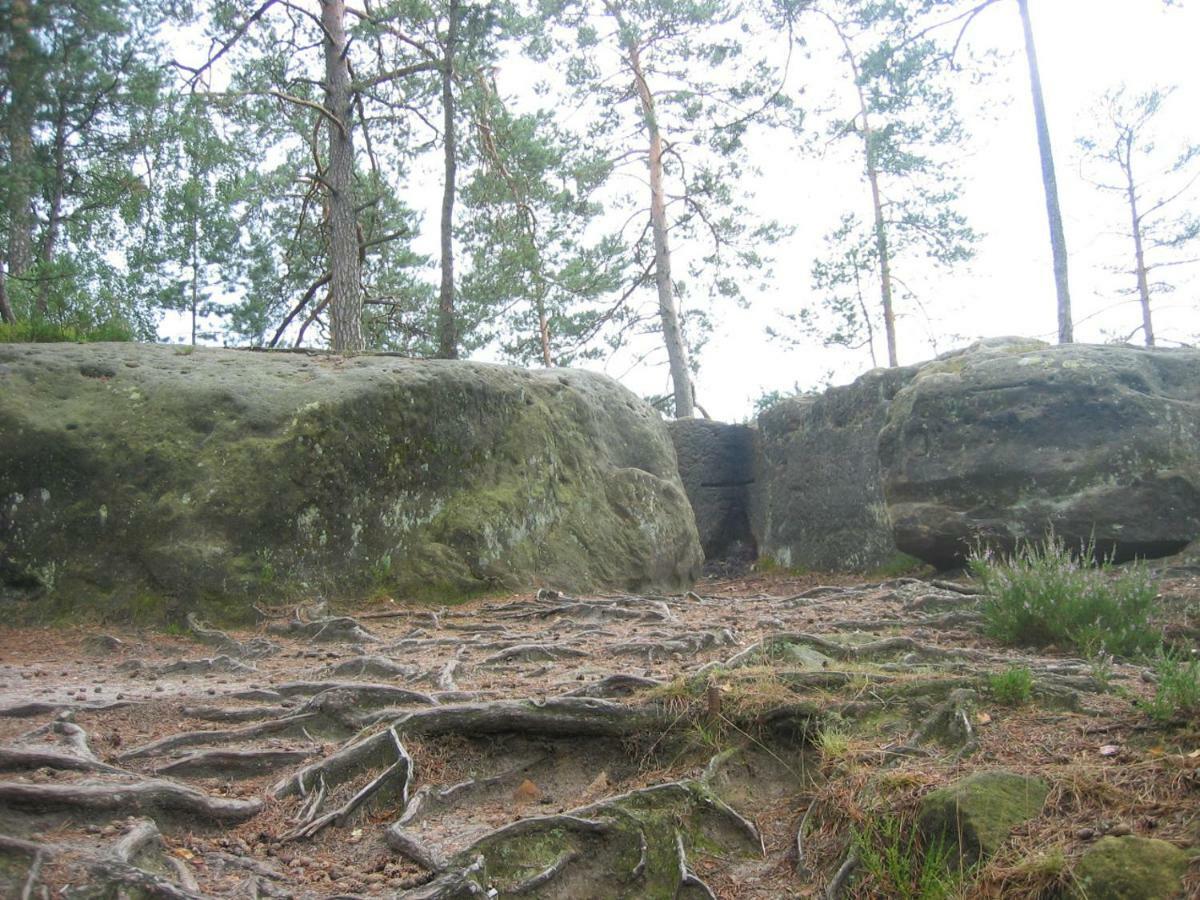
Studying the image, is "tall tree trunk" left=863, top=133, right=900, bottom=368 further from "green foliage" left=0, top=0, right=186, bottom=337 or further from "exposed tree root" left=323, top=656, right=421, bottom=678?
"exposed tree root" left=323, top=656, right=421, bottom=678

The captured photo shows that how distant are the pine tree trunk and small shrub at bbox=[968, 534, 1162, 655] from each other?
461 inches

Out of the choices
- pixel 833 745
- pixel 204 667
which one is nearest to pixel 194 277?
pixel 204 667

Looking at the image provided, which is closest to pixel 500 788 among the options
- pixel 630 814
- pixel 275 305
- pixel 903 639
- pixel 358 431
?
pixel 630 814

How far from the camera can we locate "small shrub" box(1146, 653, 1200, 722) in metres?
3.41

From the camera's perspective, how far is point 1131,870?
2.70 meters

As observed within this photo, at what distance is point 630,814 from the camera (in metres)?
3.69

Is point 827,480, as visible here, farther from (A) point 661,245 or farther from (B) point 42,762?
(B) point 42,762

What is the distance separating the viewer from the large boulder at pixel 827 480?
11.8 meters

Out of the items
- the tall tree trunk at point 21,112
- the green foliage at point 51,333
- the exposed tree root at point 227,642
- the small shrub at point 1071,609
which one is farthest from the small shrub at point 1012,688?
the green foliage at point 51,333

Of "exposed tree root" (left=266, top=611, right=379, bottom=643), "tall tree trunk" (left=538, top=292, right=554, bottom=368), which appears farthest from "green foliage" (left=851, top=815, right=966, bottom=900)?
"tall tree trunk" (left=538, top=292, right=554, bottom=368)

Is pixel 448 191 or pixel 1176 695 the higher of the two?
pixel 448 191

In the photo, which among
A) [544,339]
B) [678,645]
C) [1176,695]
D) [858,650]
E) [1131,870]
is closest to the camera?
[1131,870]

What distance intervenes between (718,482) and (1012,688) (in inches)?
404

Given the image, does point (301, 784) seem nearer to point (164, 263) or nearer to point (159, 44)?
point (159, 44)
